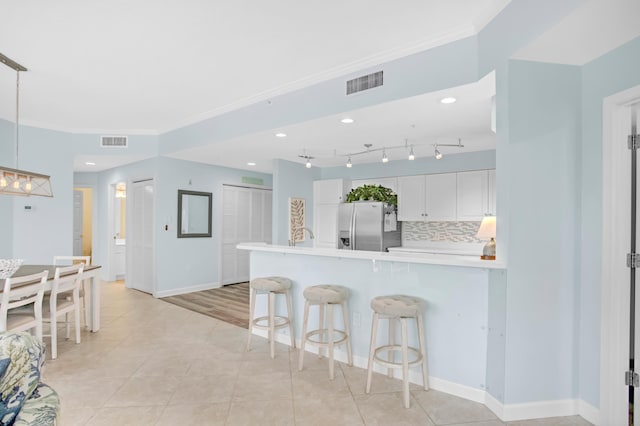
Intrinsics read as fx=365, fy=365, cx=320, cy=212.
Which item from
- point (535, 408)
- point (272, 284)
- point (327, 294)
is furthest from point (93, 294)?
point (535, 408)

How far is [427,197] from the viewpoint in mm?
5812

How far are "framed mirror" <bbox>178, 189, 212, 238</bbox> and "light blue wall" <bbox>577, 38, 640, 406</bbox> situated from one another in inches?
218

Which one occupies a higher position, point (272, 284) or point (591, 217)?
point (591, 217)

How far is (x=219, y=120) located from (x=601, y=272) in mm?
4294

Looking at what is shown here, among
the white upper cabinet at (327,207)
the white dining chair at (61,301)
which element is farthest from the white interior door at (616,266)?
the white upper cabinet at (327,207)

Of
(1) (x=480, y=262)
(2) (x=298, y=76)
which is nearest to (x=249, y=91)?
(2) (x=298, y=76)

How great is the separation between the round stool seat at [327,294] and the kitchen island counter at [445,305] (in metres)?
0.17

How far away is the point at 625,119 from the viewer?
2211 mm

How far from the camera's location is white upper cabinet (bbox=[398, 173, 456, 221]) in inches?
220

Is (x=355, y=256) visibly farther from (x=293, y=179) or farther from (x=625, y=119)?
(x=293, y=179)

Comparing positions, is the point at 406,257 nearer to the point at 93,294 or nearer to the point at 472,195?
the point at 472,195

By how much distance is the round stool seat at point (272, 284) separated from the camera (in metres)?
3.47

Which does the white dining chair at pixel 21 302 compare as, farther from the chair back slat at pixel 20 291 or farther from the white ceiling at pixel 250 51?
the white ceiling at pixel 250 51

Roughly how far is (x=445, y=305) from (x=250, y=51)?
2611mm
